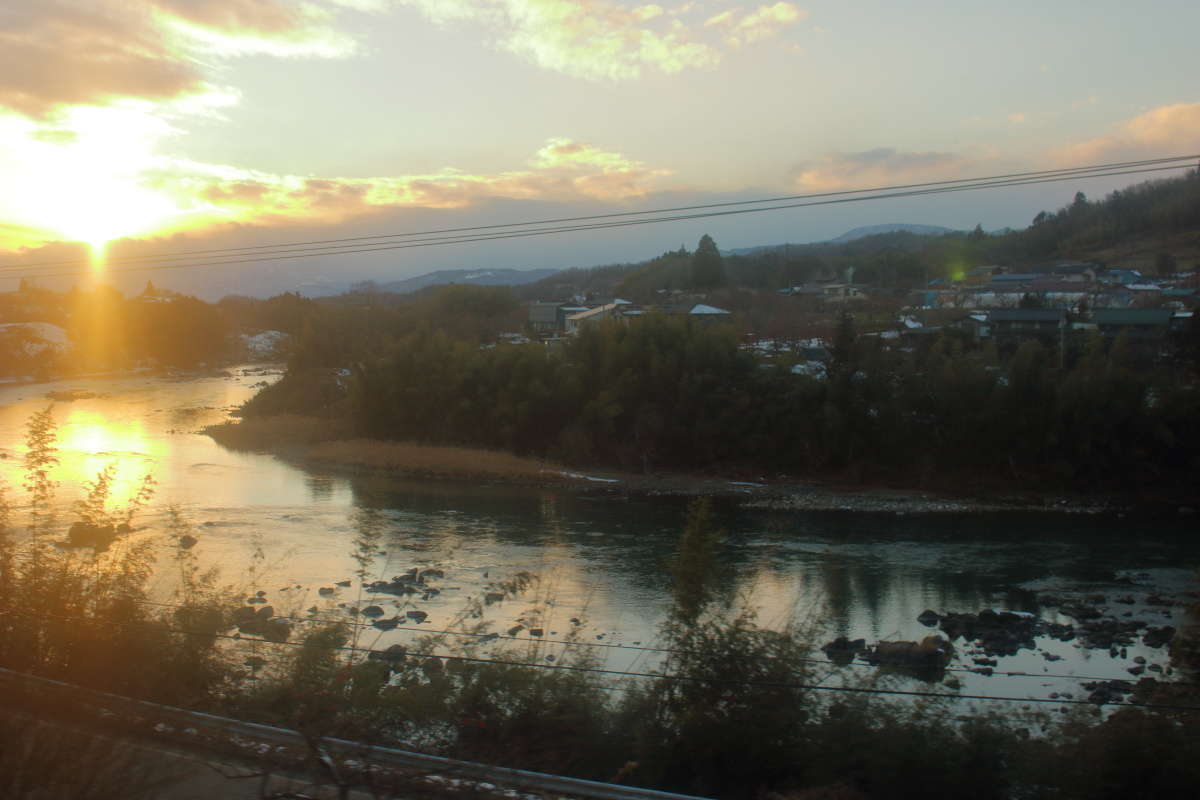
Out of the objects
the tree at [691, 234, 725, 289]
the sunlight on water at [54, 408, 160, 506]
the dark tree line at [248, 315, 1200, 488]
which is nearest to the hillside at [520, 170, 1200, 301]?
the tree at [691, 234, 725, 289]

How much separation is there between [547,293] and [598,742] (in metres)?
33.7

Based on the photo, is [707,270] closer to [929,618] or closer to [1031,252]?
[1031,252]

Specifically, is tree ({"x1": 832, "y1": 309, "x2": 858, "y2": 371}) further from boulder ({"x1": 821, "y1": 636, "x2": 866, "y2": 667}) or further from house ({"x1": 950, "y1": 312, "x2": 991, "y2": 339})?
boulder ({"x1": 821, "y1": 636, "x2": 866, "y2": 667})

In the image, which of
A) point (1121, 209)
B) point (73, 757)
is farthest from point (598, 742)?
point (1121, 209)

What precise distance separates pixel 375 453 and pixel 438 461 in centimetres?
141

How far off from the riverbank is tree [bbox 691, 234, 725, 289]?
1472 centimetres

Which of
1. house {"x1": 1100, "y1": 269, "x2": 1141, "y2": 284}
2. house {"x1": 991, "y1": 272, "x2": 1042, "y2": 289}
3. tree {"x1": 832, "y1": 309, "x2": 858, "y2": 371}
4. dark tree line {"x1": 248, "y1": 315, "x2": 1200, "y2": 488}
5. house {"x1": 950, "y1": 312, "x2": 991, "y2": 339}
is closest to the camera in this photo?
dark tree line {"x1": 248, "y1": 315, "x2": 1200, "y2": 488}

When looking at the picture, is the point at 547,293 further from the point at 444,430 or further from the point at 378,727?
the point at 378,727

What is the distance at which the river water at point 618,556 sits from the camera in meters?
5.73

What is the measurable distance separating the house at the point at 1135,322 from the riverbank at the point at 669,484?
362 centimetres

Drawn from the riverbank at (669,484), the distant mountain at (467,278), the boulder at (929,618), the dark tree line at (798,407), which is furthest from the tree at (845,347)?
the distant mountain at (467,278)

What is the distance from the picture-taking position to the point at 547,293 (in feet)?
117

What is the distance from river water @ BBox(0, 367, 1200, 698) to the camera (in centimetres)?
573

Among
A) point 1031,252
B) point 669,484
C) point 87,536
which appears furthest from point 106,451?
point 1031,252
